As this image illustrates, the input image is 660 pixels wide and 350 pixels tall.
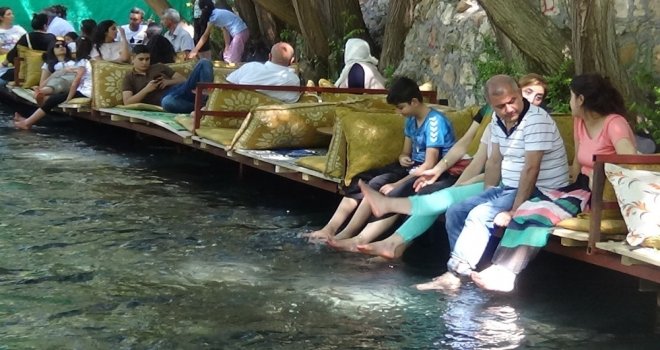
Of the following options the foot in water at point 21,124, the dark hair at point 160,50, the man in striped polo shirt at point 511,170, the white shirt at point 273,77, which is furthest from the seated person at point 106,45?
the man in striped polo shirt at point 511,170

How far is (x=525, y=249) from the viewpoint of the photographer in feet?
17.9

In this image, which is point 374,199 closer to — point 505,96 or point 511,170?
point 511,170

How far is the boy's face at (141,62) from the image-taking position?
1113 centimetres

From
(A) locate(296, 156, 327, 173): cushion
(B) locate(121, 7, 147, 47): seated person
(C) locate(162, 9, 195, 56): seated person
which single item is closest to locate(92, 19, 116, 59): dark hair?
(C) locate(162, 9, 195, 56): seated person

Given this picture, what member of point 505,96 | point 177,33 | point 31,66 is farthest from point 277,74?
point 177,33

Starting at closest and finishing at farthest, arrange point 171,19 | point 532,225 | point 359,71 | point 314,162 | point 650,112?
point 532,225 → point 650,112 → point 314,162 → point 359,71 → point 171,19

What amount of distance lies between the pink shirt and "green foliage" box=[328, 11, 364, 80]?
7.11 meters

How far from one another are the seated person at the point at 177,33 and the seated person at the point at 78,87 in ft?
9.02

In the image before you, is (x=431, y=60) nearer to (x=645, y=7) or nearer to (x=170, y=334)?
(x=645, y=7)

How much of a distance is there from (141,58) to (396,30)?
296 centimetres

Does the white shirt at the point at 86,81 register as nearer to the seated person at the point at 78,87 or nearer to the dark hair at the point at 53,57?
the seated person at the point at 78,87

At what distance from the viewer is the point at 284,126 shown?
855 cm

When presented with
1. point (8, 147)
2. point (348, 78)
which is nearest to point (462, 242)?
point (348, 78)

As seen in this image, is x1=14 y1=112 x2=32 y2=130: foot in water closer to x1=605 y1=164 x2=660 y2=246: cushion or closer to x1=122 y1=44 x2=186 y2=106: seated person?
x1=122 y1=44 x2=186 y2=106: seated person
